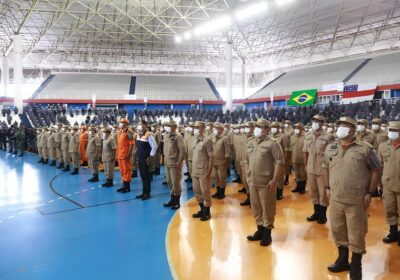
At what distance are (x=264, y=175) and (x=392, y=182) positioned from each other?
1558 mm

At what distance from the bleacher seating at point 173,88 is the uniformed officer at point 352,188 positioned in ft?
86.3

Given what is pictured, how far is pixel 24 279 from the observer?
10.8 ft

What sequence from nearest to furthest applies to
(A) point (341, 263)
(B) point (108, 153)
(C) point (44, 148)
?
1. (A) point (341, 263)
2. (B) point (108, 153)
3. (C) point (44, 148)

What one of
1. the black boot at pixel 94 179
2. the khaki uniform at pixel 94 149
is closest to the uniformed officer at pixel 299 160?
the khaki uniform at pixel 94 149

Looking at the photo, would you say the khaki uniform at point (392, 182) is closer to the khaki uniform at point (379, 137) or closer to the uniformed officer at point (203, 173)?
the uniformed officer at point (203, 173)

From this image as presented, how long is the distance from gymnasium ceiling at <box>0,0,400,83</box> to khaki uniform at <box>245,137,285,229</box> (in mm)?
11844

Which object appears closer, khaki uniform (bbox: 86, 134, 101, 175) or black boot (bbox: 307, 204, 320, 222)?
black boot (bbox: 307, 204, 320, 222)

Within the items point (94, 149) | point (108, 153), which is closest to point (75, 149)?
point (94, 149)

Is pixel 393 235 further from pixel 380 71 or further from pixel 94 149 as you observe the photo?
pixel 380 71

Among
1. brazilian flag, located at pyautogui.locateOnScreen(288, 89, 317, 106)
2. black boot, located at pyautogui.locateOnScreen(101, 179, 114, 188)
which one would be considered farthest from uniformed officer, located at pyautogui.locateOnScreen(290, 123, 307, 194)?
brazilian flag, located at pyautogui.locateOnScreen(288, 89, 317, 106)

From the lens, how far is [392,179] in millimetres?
3965

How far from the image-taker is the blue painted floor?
3.48 m

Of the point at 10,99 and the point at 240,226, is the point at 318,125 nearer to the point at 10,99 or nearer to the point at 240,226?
the point at 240,226

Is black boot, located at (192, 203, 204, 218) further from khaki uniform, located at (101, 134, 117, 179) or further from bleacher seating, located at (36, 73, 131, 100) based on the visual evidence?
bleacher seating, located at (36, 73, 131, 100)
